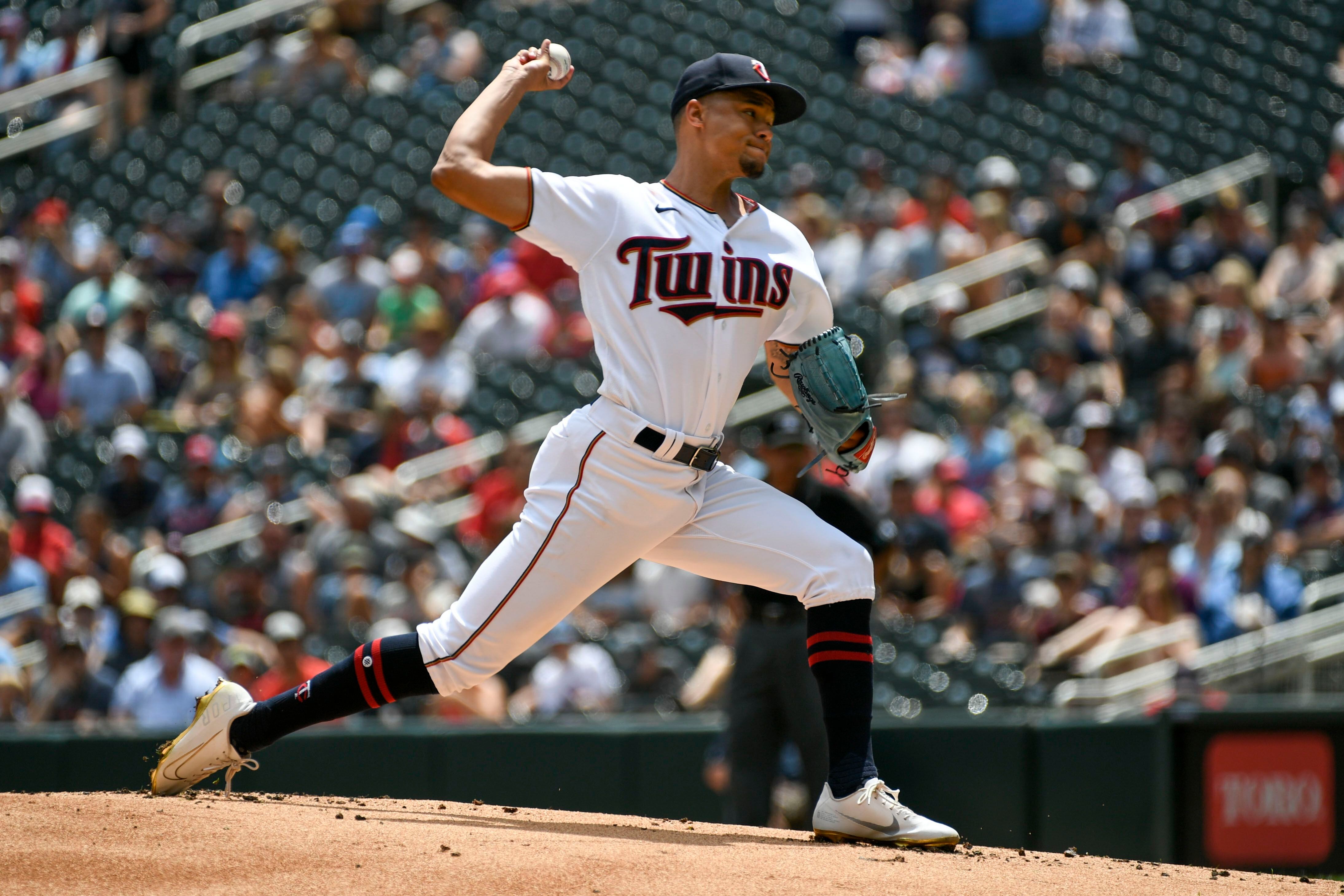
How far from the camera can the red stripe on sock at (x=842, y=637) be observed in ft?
12.6

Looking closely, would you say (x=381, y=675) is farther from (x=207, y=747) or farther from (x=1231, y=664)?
(x=1231, y=664)

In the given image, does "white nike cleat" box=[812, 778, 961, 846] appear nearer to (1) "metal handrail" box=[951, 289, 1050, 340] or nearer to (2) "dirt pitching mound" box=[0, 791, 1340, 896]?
(2) "dirt pitching mound" box=[0, 791, 1340, 896]

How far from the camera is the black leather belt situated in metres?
3.67

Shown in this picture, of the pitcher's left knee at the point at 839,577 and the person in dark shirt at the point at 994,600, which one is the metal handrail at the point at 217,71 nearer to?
the person in dark shirt at the point at 994,600

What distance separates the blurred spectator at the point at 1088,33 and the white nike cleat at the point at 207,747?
9753 millimetres

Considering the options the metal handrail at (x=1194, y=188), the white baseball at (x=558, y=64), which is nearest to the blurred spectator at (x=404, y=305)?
the metal handrail at (x=1194, y=188)

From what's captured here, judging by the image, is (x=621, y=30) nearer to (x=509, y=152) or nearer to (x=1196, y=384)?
(x=509, y=152)

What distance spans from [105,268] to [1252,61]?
8337 millimetres

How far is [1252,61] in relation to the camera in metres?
12.0

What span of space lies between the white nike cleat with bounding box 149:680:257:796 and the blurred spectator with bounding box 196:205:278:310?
7612 mm

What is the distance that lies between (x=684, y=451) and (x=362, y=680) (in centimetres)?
96

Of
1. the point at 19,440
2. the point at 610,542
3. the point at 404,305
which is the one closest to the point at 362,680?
the point at 610,542

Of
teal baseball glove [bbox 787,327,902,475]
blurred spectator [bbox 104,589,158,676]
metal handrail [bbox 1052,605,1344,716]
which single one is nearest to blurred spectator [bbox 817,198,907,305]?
metal handrail [bbox 1052,605,1344,716]

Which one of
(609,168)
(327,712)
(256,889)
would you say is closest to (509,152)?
(609,168)
